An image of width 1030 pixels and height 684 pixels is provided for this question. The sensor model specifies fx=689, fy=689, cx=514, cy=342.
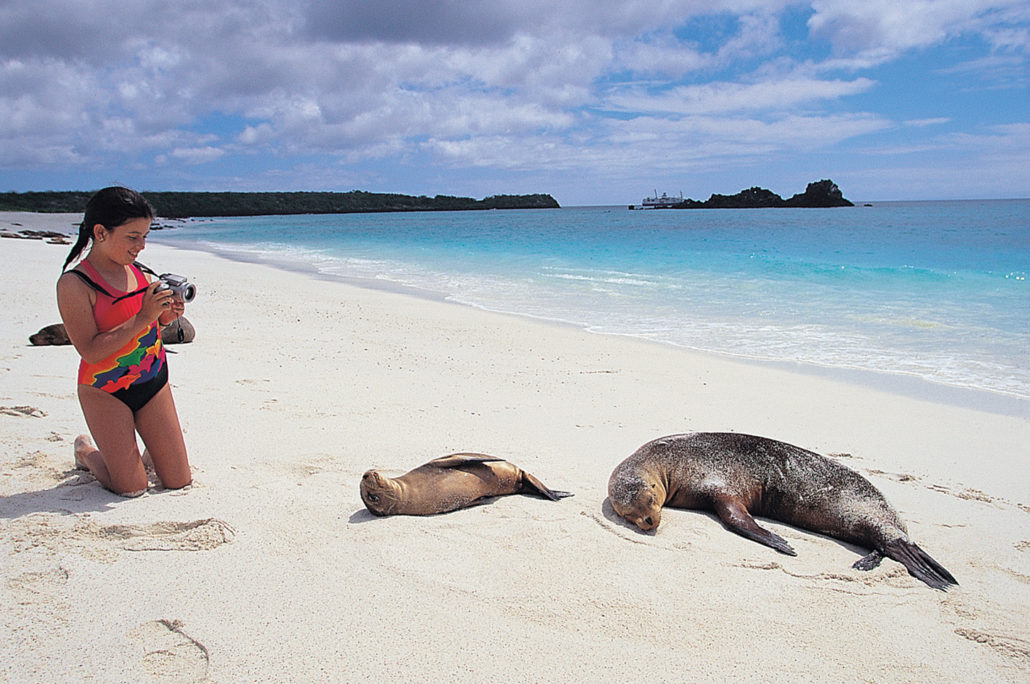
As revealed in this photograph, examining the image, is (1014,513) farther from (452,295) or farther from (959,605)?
(452,295)

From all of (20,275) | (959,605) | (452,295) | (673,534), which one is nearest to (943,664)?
(959,605)

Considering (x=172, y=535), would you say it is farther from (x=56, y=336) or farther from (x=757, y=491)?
(x=56, y=336)

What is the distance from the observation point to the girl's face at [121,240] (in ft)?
10.7

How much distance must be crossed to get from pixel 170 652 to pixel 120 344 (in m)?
1.52

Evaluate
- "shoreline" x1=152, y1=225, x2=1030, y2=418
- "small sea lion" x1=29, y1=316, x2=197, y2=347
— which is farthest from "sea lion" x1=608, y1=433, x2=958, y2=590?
"small sea lion" x1=29, y1=316, x2=197, y2=347

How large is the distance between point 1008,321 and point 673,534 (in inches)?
419

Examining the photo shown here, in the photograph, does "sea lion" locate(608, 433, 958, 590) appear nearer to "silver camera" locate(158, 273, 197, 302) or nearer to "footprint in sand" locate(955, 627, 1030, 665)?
"footprint in sand" locate(955, 627, 1030, 665)

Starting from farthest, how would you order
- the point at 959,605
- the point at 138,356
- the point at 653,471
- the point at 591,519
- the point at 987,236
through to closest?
the point at 987,236 → the point at 653,471 → the point at 591,519 → the point at 138,356 → the point at 959,605

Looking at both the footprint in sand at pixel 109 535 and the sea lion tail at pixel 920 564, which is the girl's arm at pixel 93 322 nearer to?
the footprint in sand at pixel 109 535

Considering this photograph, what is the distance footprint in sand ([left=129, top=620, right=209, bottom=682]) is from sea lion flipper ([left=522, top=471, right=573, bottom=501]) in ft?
6.55

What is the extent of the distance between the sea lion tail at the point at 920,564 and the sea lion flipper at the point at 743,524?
0.50 meters

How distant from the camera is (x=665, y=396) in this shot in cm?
652

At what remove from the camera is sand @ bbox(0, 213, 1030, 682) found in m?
2.45

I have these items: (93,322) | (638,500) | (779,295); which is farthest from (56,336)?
(779,295)
